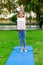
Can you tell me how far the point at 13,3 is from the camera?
3562 centimetres

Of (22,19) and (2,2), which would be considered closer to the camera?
(22,19)

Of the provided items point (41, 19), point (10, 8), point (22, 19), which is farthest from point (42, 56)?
point (10, 8)

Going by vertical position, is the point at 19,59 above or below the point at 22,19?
below

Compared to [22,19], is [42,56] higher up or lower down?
lower down

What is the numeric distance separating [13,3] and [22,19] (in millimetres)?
24938

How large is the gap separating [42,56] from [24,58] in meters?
1.14

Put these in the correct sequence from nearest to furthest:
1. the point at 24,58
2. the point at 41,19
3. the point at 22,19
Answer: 1. the point at 24,58
2. the point at 22,19
3. the point at 41,19

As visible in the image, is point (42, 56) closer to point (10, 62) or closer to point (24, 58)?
point (24, 58)

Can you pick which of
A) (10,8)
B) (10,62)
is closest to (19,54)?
(10,62)

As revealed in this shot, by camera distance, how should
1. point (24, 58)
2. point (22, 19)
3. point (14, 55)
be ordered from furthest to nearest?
point (22, 19) → point (14, 55) → point (24, 58)

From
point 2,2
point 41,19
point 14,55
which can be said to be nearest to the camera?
point 14,55

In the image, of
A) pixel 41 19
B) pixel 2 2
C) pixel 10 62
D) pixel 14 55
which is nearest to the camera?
Result: pixel 10 62

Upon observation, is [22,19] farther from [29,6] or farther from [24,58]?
[29,6]

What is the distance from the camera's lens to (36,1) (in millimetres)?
32344
